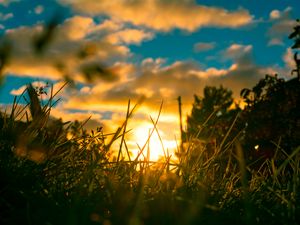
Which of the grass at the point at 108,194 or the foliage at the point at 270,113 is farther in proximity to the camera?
the foliage at the point at 270,113

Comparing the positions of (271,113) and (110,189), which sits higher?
(271,113)

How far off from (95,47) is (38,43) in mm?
178

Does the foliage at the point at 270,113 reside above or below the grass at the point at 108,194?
above

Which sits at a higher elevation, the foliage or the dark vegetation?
the foliage

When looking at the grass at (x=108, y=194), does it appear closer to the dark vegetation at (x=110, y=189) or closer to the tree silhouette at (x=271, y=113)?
the dark vegetation at (x=110, y=189)

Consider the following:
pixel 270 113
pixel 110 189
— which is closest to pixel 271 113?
pixel 270 113

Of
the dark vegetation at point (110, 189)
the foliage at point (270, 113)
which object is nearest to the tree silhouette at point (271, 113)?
the foliage at point (270, 113)

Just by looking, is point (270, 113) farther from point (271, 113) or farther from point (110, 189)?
point (110, 189)

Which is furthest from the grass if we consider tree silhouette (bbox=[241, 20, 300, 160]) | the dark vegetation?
tree silhouette (bbox=[241, 20, 300, 160])

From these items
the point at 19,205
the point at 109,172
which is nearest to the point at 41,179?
the point at 19,205

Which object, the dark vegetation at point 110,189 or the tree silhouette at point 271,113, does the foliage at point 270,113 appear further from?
the dark vegetation at point 110,189

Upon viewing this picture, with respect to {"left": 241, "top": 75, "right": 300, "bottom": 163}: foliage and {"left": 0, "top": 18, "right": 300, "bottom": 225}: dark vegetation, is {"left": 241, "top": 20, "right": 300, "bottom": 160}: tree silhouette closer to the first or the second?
{"left": 241, "top": 75, "right": 300, "bottom": 163}: foliage

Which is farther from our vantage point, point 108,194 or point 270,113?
point 270,113

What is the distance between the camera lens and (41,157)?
252 cm
